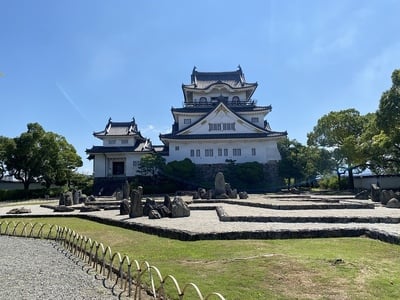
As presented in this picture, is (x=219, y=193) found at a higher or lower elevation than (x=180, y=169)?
lower

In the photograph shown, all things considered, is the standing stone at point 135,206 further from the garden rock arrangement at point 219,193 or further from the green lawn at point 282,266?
the garden rock arrangement at point 219,193

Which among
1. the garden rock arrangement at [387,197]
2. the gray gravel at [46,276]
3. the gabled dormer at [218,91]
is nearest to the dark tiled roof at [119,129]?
the gabled dormer at [218,91]

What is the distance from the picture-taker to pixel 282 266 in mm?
→ 7344

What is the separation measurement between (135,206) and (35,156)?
29767 mm

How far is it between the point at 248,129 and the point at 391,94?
2195 centimetres

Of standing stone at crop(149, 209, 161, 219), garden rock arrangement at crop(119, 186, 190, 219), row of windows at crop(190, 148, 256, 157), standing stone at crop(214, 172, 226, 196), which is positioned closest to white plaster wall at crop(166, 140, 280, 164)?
row of windows at crop(190, 148, 256, 157)

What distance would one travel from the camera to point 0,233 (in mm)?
15414

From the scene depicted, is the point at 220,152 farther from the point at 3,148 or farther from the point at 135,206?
the point at 135,206

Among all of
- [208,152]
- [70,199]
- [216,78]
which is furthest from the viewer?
[216,78]

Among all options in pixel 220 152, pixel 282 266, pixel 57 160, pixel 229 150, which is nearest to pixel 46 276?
pixel 282 266

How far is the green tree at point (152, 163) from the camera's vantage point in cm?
4428

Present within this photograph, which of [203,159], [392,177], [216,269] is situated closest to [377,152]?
[392,177]

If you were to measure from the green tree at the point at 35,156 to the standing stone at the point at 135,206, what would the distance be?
29.4m

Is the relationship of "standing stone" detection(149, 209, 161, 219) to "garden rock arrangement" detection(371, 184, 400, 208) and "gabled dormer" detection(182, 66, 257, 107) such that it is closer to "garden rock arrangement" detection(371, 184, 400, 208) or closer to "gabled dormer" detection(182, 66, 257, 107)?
"garden rock arrangement" detection(371, 184, 400, 208)
